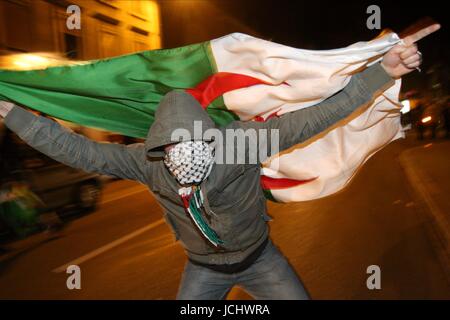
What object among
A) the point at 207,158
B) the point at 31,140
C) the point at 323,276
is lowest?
the point at 323,276

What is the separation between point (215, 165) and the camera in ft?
7.78

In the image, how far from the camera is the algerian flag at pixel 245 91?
2.41 metres

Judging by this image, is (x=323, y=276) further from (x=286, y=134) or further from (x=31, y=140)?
(x=31, y=140)

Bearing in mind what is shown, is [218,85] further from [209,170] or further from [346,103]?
[346,103]

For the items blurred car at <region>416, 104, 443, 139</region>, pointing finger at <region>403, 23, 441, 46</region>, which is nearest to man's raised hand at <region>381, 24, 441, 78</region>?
pointing finger at <region>403, 23, 441, 46</region>

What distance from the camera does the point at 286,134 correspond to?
223 centimetres

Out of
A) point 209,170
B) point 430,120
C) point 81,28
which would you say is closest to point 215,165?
point 209,170

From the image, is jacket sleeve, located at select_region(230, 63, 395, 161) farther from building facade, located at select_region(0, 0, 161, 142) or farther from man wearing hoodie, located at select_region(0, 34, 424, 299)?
building facade, located at select_region(0, 0, 161, 142)

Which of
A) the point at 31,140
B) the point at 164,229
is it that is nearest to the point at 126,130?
the point at 31,140

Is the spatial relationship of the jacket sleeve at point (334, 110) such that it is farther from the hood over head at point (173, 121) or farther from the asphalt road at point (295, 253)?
the asphalt road at point (295, 253)

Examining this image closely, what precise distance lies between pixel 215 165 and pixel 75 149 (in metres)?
0.82

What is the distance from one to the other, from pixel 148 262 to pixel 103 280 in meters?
0.67

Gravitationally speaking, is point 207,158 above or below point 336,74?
below

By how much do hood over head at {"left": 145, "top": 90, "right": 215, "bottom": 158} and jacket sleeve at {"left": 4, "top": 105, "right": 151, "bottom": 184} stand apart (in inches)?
6.6
